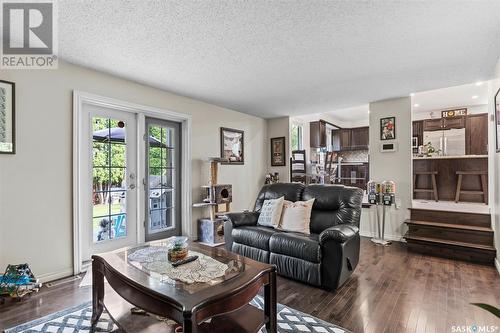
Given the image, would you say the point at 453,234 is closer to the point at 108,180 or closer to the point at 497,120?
the point at 497,120

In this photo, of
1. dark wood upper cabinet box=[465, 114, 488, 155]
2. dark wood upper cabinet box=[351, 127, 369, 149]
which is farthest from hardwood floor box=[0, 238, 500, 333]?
dark wood upper cabinet box=[351, 127, 369, 149]

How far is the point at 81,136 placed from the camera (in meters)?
3.04

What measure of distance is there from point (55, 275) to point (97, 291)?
1.25 metres

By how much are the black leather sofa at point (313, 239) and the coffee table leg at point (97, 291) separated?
5.17 ft

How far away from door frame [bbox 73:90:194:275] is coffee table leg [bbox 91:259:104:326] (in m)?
1.23

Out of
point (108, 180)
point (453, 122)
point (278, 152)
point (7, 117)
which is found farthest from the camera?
point (453, 122)

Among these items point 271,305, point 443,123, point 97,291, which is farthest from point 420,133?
point 97,291

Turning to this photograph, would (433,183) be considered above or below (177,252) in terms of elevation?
above

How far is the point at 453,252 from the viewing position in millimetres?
3465

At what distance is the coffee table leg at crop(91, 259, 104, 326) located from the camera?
75.5 inches

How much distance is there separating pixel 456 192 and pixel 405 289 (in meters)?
3.94

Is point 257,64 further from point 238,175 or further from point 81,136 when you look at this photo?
point 238,175

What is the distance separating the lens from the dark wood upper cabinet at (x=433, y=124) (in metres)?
6.83

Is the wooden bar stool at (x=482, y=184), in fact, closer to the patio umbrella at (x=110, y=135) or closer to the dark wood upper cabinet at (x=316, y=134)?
the dark wood upper cabinet at (x=316, y=134)
